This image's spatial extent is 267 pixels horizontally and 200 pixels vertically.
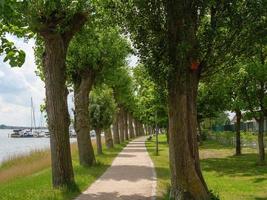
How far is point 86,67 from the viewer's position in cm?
2970

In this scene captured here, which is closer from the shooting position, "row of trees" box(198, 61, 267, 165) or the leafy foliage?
"row of trees" box(198, 61, 267, 165)

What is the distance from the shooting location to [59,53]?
1830 cm

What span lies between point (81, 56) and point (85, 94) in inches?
80.0

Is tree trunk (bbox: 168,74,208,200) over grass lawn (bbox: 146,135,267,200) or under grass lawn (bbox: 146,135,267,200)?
over

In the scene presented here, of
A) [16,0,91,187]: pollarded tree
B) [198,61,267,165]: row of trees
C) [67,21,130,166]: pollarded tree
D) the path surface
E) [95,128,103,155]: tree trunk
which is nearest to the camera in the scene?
the path surface

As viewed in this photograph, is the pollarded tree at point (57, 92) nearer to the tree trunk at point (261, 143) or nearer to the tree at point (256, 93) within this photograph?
the tree at point (256, 93)

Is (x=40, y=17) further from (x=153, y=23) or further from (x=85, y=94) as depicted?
(x=85, y=94)

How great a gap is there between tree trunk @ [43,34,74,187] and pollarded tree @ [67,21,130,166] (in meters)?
9.31

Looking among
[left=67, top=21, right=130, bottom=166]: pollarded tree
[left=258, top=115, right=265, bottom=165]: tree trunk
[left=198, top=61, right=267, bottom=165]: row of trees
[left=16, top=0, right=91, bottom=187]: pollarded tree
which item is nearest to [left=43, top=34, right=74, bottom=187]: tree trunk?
[left=16, top=0, right=91, bottom=187]: pollarded tree

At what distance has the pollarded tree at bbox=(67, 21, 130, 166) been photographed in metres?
28.7

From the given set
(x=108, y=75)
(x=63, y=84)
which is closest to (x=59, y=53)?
(x=63, y=84)

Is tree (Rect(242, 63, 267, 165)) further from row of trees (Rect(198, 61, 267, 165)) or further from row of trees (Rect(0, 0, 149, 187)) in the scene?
row of trees (Rect(0, 0, 149, 187))

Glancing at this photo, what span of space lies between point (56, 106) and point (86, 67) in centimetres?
1154

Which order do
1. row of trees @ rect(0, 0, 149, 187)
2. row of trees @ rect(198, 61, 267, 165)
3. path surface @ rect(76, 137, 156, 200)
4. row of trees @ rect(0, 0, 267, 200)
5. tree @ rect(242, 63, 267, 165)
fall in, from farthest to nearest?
1. tree @ rect(242, 63, 267, 165)
2. row of trees @ rect(198, 61, 267, 165)
3. path surface @ rect(76, 137, 156, 200)
4. row of trees @ rect(0, 0, 267, 200)
5. row of trees @ rect(0, 0, 149, 187)
